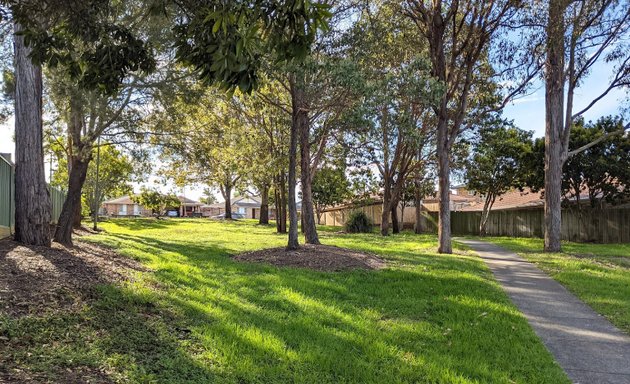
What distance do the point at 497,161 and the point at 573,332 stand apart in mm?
24278

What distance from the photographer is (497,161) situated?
1114 inches

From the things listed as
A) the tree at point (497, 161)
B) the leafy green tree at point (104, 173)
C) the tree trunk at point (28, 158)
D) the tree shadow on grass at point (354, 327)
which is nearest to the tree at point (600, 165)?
the tree at point (497, 161)

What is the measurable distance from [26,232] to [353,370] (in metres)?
7.44

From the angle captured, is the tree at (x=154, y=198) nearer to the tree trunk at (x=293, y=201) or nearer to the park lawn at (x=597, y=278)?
the tree trunk at (x=293, y=201)

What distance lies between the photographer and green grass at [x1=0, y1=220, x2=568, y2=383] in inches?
155

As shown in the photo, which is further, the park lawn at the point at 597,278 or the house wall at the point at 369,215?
the house wall at the point at 369,215

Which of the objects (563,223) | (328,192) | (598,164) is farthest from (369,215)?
(598,164)

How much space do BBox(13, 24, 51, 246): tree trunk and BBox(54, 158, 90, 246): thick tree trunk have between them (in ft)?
6.35

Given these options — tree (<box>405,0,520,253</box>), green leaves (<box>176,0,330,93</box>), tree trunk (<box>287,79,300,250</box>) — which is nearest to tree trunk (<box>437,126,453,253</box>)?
tree (<box>405,0,520,253</box>)

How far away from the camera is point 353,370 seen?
4.09 m

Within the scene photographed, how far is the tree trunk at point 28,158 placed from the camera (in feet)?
28.7

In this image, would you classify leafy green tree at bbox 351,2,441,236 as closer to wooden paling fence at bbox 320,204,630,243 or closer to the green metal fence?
the green metal fence

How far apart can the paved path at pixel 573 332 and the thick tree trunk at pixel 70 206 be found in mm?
9724

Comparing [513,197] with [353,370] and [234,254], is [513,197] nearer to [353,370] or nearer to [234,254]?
[234,254]
